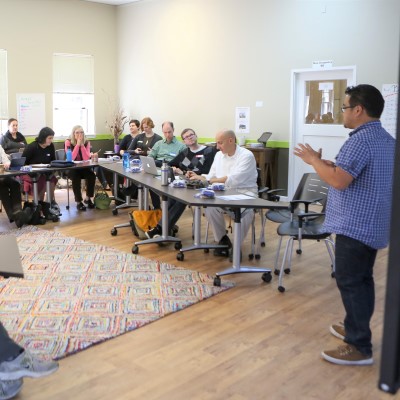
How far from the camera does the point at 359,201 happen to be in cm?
271

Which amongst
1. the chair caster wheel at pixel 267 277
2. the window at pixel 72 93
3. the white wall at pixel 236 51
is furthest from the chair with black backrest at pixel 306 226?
the window at pixel 72 93

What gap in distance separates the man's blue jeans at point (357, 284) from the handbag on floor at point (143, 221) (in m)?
3.08

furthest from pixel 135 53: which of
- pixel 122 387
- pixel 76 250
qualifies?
pixel 122 387

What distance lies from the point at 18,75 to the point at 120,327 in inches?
285

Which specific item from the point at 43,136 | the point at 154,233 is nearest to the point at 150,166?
the point at 154,233

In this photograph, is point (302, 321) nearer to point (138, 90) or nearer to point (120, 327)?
point (120, 327)

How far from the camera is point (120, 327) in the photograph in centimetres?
343

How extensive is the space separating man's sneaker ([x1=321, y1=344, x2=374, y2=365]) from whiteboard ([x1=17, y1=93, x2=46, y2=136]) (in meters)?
7.85

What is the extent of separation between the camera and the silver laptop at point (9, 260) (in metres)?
2.47

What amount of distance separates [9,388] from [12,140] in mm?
6549

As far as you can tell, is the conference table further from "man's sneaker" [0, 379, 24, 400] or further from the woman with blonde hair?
the woman with blonde hair

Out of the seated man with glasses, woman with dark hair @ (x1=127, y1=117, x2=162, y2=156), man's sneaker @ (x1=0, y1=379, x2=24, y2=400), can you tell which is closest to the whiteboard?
woman with dark hair @ (x1=127, y1=117, x2=162, y2=156)

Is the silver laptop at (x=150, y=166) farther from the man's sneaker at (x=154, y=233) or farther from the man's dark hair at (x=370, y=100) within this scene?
the man's dark hair at (x=370, y=100)

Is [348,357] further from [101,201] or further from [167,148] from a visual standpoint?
[101,201]
